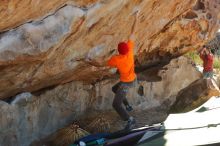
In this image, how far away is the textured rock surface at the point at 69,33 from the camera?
797cm

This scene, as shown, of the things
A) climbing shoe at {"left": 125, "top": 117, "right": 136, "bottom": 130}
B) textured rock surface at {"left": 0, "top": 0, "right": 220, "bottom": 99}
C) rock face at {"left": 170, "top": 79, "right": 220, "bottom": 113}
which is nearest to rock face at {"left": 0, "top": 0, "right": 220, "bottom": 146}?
textured rock surface at {"left": 0, "top": 0, "right": 220, "bottom": 99}

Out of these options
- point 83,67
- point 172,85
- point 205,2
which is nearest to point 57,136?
point 83,67

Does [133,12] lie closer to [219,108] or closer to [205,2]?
[219,108]

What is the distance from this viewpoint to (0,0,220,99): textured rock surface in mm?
7973

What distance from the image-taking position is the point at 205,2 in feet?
41.2

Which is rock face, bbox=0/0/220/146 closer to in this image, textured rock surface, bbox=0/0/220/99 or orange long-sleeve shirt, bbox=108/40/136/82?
textured rock surface, bbox=0/0/220/99

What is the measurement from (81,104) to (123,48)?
2201 mm

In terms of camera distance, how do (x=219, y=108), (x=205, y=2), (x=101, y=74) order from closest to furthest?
(x=219, y=108) < (x=101, y=74) < (x=205, y=2)

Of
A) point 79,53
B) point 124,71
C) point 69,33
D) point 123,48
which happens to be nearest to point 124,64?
point 124,71

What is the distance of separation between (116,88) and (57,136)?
150 centimetres

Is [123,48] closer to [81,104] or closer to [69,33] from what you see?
Answer: [69,33]

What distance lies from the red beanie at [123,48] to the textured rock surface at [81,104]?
1.78 meters

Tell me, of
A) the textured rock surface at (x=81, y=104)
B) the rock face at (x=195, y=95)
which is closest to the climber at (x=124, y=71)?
the textured rock surface at (x=81, y=104)

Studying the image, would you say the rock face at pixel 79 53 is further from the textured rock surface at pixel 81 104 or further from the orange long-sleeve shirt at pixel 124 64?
the orange long-sleeve shirt at pixel 124 64
